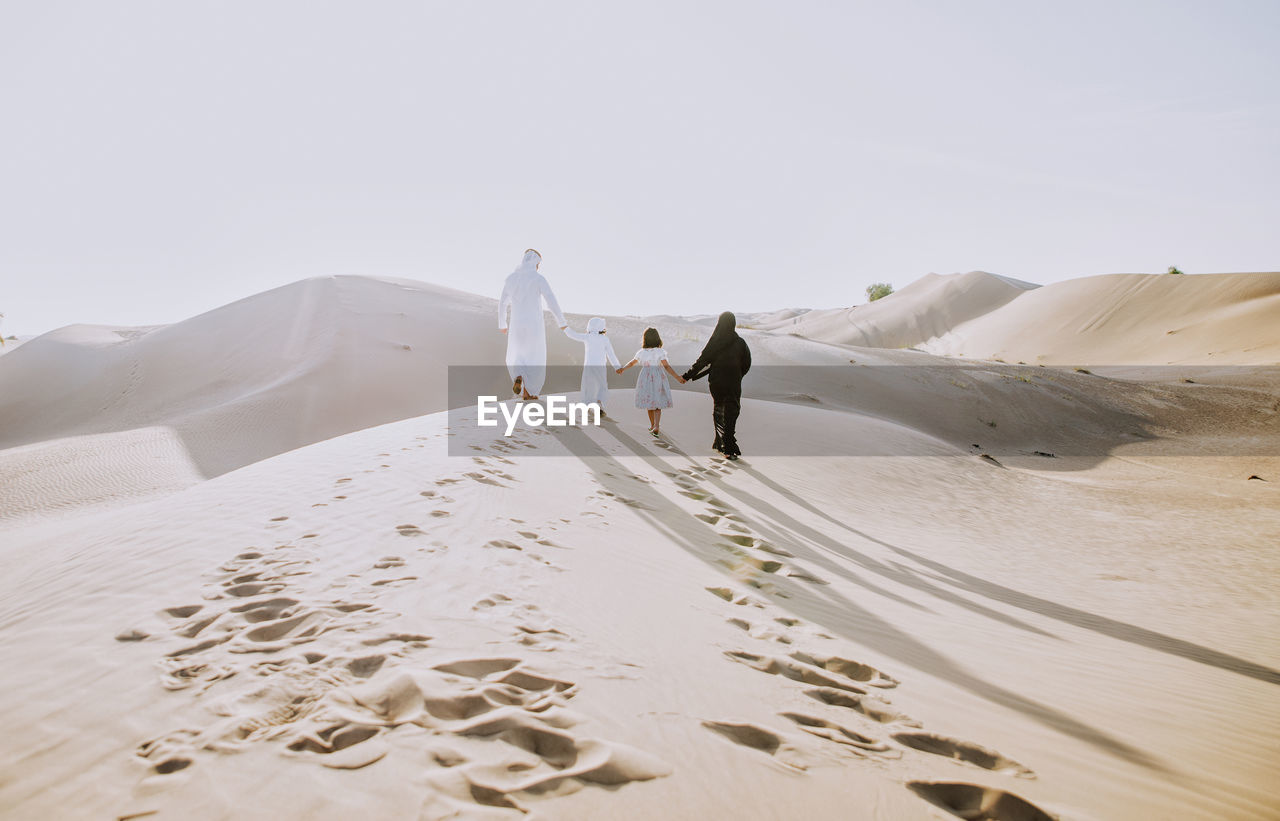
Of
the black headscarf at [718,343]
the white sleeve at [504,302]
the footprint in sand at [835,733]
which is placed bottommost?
the footprint in sand at [835,733]

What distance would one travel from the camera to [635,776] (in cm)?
172

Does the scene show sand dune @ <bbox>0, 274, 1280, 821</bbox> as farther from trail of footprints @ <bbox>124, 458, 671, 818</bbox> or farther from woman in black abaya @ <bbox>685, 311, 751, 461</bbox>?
woman in black abaya @ <bbox>685, 311, 751, 461</bbox>

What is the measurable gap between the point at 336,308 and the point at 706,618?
69.9 ft

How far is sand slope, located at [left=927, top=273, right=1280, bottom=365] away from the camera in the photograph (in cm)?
3406

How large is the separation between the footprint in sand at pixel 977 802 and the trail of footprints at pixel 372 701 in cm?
85

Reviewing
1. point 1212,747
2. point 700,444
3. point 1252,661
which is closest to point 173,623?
point 1212,747

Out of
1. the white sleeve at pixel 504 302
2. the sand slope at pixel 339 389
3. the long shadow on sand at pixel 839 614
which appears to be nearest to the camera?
the long shadow on sand at pixel 839 614

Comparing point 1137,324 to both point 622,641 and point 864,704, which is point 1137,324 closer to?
point 864,704

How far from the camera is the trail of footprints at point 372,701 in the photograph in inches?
65.9

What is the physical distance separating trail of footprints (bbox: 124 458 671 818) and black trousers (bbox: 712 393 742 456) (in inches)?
246

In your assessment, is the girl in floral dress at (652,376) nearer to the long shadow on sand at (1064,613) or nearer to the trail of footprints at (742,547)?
the trail of footprints at (742,547)

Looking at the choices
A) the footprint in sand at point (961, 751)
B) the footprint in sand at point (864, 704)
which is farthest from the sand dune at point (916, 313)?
the footprint in sand at point (961, 751)

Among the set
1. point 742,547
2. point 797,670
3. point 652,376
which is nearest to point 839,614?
point 797,670

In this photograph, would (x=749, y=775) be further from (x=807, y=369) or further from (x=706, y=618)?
(x=807, y=369)
